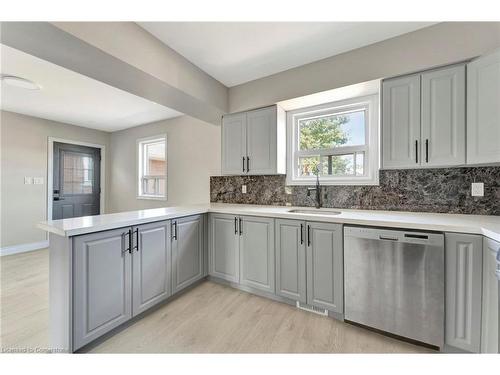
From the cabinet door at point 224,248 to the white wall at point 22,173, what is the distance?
3.84 meters

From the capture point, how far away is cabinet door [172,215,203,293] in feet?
Result: 7.07

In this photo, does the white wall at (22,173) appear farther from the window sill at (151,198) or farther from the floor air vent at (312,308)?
the floor air vent at (312,308)

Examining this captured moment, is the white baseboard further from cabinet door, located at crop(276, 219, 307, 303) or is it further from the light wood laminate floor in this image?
cabinet door, located at crop(276, 219, 307, 303)


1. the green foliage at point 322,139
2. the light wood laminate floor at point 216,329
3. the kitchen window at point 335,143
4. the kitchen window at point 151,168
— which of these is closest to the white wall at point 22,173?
the kitchen window at point 151,168

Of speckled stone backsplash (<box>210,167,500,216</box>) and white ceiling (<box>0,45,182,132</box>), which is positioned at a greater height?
white ceiling (<box>0,45,182,132</box>)

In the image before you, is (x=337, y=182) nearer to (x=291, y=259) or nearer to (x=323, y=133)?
(x=323, y=133)

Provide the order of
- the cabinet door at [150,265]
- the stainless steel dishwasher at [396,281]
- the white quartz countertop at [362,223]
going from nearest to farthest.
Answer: the white quartz countertop at [362,223] → the stainless steel dishwasher at [396,281] → the cabinet door at [150,265]

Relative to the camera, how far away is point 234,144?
288cm

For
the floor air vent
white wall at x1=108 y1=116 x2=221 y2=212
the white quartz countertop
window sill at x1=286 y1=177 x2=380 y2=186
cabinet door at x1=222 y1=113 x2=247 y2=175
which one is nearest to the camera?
the white quartz countertop

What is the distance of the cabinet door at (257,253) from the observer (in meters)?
2.16

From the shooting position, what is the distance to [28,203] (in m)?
3.92

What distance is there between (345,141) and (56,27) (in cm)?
267

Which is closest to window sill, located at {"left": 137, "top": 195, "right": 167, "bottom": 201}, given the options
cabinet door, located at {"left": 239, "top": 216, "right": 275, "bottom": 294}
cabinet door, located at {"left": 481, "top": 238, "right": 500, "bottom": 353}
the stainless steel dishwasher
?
cabinet door, located at {"left": 239, "top": 216, "right": 275, "bottom": 294}

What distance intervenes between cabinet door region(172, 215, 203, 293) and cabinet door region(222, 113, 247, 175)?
83 centimetres
